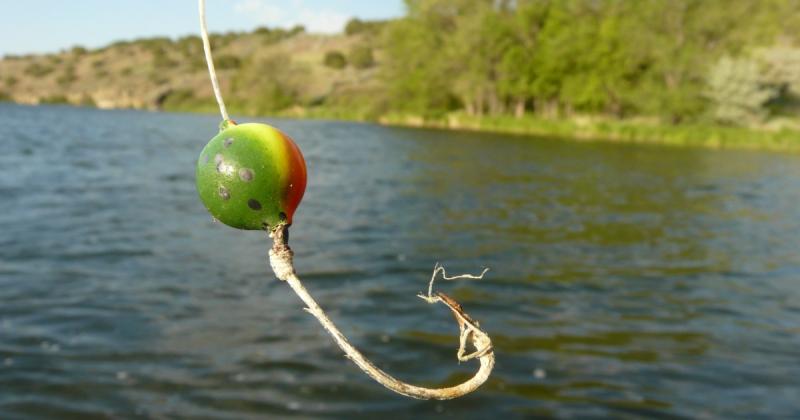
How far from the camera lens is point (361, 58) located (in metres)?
97.2

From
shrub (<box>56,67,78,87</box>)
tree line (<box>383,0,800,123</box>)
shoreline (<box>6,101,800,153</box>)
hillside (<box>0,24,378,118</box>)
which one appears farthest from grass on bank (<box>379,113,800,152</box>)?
shrub (<box>56,67,78,87</box>)

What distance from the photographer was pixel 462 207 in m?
17.7

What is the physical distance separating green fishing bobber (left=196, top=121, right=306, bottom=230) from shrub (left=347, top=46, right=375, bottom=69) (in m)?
98.1

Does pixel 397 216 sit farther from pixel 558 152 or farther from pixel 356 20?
pixel 356 20

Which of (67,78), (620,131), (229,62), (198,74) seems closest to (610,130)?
(620,131)

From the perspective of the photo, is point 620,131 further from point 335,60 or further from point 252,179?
point 335,60

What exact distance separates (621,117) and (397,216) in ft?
174

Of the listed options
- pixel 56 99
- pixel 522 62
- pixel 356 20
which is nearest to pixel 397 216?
pixel 522 62

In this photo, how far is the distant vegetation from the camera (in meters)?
55.2

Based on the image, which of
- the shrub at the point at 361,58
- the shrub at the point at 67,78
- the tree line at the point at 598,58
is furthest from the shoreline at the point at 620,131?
the shrub at the point at 67,78

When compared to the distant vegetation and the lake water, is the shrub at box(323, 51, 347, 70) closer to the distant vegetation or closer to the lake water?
the distant vegetation

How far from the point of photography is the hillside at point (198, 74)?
276 ft

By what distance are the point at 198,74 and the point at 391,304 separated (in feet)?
350

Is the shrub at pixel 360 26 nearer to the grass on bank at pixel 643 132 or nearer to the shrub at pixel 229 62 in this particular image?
the shrub at pixel 229 62
